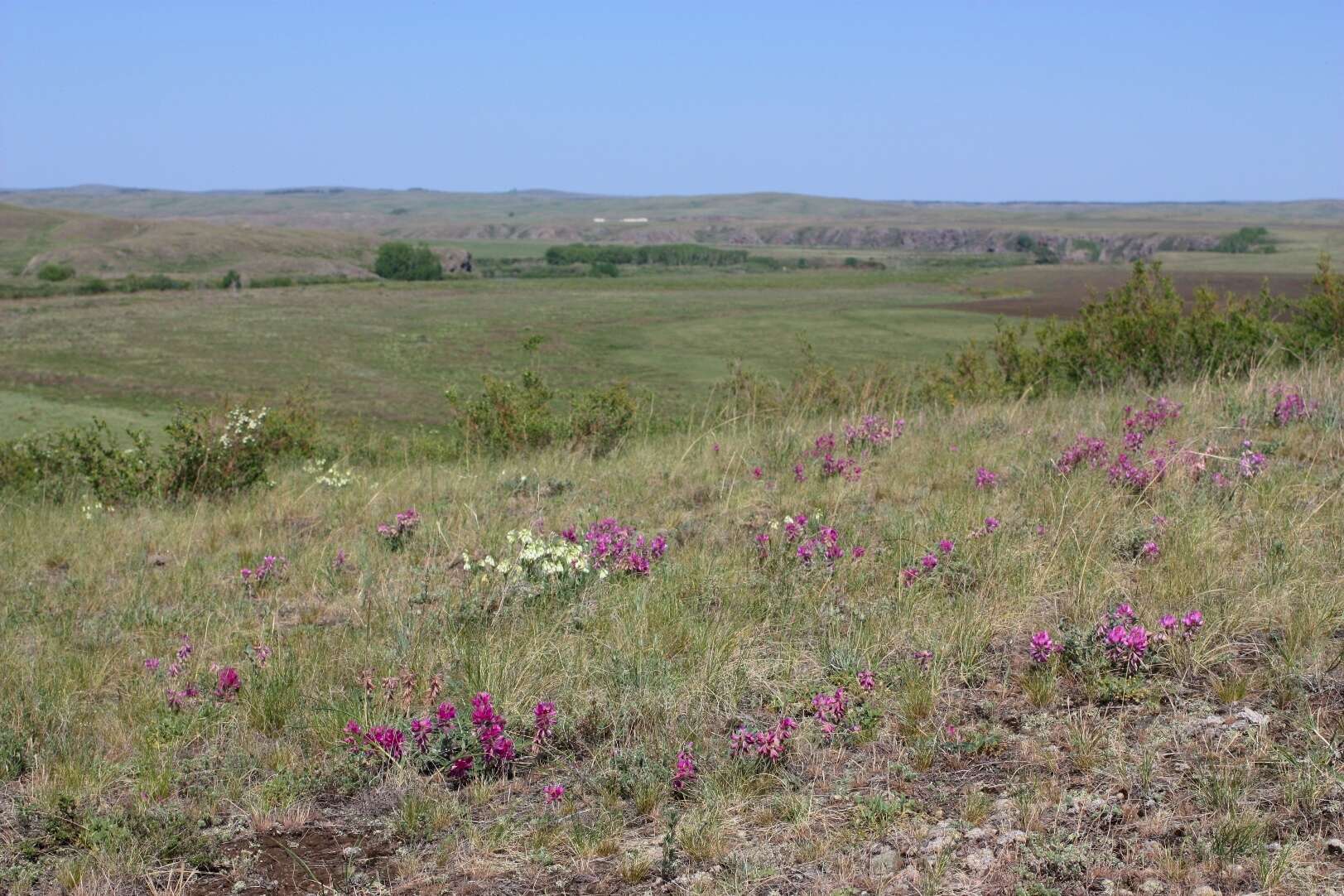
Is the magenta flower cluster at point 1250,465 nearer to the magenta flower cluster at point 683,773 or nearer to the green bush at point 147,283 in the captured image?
the magenta flower cluster at point 683,773

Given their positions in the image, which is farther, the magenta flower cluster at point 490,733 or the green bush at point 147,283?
the green bush at point 147,283

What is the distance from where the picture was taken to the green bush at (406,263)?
111000mm

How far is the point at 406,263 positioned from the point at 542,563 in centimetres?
11269

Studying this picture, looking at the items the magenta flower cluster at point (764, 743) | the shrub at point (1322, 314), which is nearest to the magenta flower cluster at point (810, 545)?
the magenta flower cluster at point (764, 743)

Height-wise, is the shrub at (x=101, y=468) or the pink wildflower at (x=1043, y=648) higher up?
the pink wildflower at (x=1043, y=648)

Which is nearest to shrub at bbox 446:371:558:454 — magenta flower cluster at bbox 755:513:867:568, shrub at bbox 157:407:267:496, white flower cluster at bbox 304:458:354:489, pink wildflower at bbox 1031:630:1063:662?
Result: white flower cluster at bbox 304:458:354:489

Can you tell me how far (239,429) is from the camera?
8.18 metres

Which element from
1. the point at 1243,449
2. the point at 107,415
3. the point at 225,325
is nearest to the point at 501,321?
the point at 225,325

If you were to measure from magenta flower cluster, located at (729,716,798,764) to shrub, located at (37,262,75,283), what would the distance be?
95476 millimetres

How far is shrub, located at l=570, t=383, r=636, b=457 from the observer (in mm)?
10828

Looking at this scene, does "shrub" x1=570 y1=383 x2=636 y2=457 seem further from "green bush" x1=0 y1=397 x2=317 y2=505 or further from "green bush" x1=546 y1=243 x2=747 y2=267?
"green bush" x1=546 y1=243 x2=747 y2=267

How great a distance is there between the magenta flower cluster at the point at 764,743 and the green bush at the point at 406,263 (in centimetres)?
11090

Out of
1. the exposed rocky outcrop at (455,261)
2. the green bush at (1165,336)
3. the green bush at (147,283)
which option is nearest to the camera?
the green bush at (1165,336)

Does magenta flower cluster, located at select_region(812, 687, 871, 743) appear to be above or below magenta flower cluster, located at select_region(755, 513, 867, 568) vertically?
below
